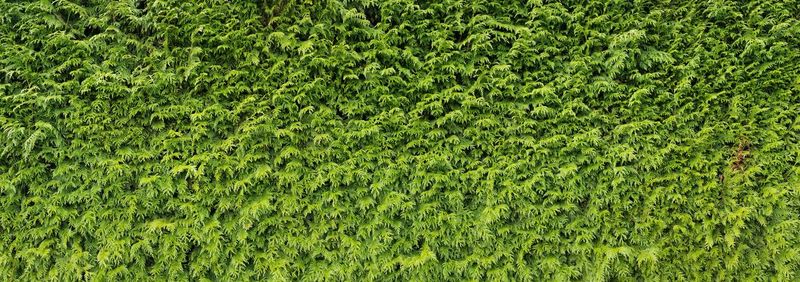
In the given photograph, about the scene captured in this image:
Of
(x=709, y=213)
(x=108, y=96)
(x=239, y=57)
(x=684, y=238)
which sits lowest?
(x=684, y=238)

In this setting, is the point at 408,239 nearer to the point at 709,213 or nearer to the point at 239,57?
the point at 239,57

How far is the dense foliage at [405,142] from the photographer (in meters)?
3.07

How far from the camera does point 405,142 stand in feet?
10.4

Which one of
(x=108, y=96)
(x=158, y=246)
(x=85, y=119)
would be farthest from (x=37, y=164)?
(x=158, y=246)

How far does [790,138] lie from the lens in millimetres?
3115

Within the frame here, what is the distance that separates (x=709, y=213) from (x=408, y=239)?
2.23 metres

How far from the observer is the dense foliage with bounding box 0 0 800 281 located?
10.1 feet

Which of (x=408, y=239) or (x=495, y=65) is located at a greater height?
(x=495, y=65)

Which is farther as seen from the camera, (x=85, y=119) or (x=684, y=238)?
(x=684, y=238)

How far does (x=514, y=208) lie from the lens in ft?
10.4

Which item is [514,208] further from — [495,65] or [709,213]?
[709,213]

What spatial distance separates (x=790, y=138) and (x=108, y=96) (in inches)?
195

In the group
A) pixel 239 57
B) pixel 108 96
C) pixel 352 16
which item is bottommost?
pixel 108 96

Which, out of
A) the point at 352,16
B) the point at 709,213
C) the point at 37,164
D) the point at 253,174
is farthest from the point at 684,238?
the point at 37,164
